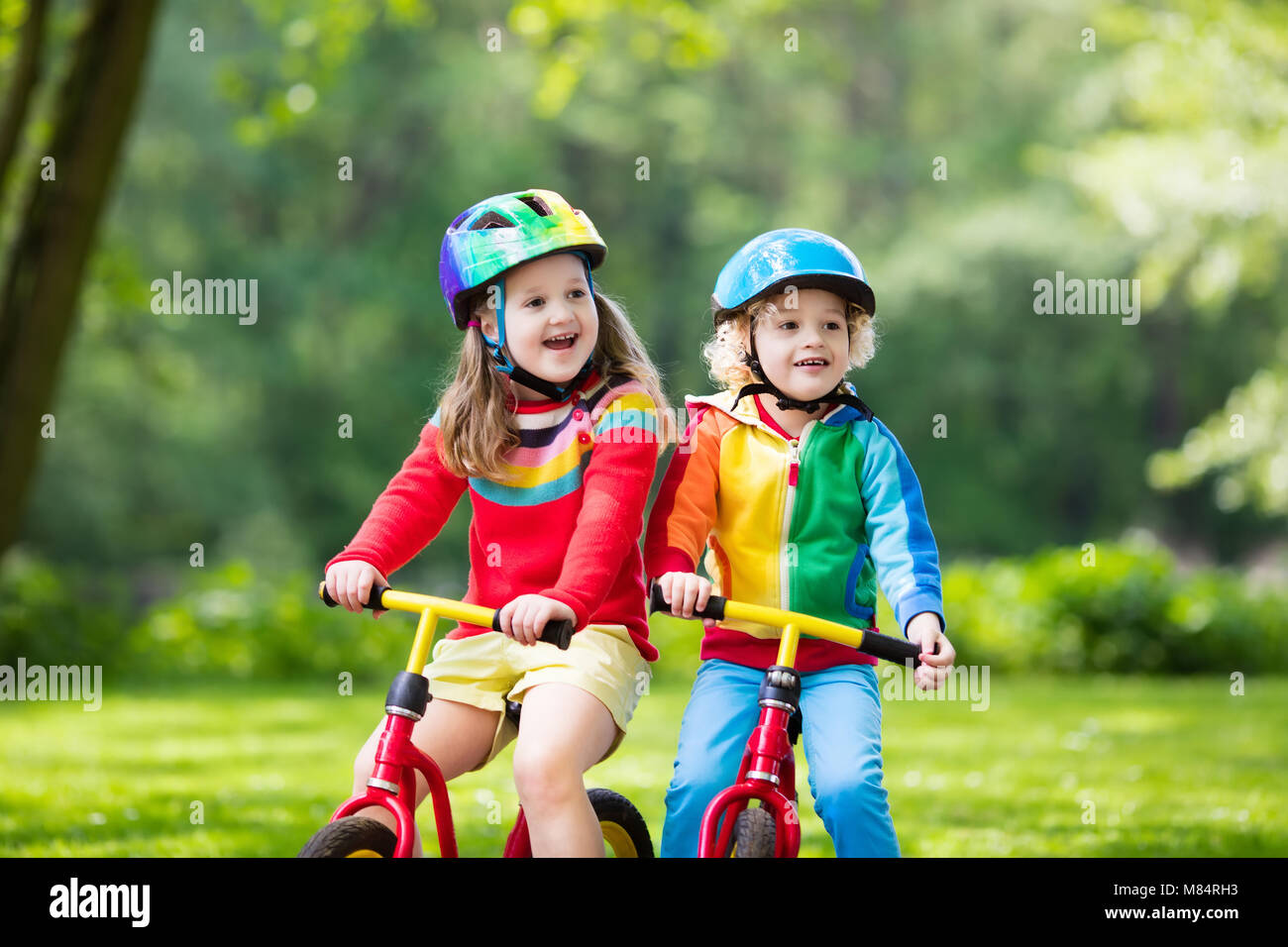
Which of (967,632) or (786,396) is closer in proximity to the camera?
(786,396)

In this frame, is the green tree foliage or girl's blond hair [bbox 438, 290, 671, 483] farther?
the green tree foliage

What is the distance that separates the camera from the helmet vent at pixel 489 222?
11.5ft

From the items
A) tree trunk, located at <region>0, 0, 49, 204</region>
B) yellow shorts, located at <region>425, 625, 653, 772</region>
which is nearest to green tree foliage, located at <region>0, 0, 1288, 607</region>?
tree trunk, located at <region>0, 0, 49, 204</region>

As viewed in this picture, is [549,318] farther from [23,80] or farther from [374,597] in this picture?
[23,80]

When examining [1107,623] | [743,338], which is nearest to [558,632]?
[743,338]

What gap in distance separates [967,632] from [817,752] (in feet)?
33.0

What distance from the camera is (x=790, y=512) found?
3562 mm

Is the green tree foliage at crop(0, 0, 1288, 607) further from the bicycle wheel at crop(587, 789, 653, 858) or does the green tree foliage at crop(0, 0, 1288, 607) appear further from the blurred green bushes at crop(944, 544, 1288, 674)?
the bicycle wheel at crop(587, 789, 653, 858)

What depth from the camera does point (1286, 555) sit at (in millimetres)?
27578

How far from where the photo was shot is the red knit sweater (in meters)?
3.43

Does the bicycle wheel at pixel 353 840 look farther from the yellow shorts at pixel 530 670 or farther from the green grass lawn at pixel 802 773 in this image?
the green grass lawn at pixel 802 773

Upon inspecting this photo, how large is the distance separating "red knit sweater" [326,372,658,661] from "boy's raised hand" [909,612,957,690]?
0.69 meters

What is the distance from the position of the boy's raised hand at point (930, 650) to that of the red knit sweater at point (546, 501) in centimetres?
69
